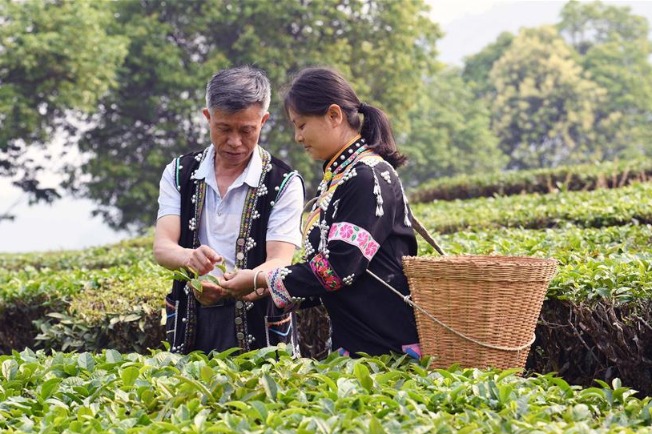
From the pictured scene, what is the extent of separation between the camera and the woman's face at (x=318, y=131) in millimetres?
3393

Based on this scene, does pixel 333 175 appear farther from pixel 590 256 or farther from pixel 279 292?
pixel 590 256

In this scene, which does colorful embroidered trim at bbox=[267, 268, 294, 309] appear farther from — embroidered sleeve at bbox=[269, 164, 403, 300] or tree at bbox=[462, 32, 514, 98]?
tree at bbox=[462, 32, 514, 98]

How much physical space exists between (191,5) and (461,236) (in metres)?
23.3

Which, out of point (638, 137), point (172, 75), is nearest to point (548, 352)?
point (172, 75)

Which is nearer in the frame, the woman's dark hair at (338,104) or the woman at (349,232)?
the woman at (349,232)

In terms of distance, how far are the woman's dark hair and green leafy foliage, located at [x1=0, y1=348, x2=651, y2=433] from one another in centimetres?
76

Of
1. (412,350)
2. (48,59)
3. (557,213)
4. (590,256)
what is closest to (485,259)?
(412,350)

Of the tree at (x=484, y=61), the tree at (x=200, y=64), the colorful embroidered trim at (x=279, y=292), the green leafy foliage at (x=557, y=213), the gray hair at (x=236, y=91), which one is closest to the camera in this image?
the colorful embroidered trim at (x=279, y=292)

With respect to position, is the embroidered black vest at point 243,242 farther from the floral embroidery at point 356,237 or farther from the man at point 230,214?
the floral embroidery at point 356,237

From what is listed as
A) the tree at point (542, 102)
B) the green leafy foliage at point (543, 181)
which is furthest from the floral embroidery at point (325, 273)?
the tree at point (542, 102)

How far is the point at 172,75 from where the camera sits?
27.5 m

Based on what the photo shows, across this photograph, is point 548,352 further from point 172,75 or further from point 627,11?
point 627,11

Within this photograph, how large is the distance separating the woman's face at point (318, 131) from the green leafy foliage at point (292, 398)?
720 mm

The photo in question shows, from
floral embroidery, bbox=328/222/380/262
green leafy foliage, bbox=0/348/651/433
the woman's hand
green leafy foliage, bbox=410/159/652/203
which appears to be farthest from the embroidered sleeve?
green leafy foliage, bbox=410/159/652/203
